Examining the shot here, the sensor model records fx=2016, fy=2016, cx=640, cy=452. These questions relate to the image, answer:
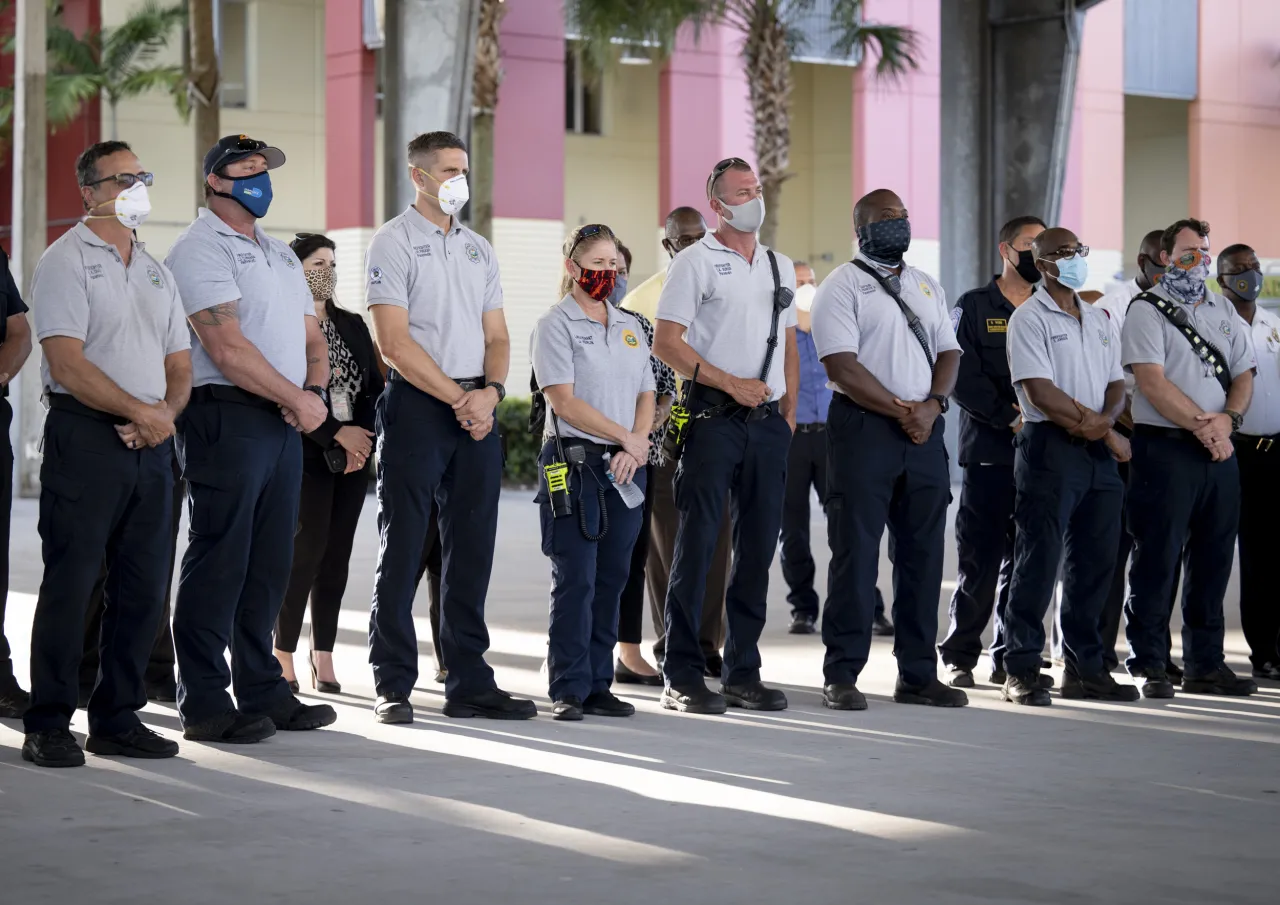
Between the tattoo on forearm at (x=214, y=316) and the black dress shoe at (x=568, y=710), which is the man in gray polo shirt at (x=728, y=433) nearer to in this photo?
the black dress shoe at (x=568, y=710)

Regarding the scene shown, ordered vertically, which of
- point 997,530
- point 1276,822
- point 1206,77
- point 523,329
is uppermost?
point 1206,77

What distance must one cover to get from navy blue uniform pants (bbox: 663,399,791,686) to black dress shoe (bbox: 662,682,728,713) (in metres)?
0.03

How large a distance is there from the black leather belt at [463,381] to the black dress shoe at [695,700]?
153 cm

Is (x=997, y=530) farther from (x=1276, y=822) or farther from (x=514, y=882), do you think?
(x=514, y=882)

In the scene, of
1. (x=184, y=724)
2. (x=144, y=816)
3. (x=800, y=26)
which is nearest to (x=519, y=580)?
(x=184, y=724)

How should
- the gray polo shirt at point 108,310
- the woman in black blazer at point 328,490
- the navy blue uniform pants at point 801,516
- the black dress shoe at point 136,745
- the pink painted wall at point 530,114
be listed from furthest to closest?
the pink painted wall at point 530,114 < the navy blue uniform pants at point 801,516 < the woman in black blazer at point 328,490 < the black dress shoe at point 136,745 < the gray polo shirt at point 108,310

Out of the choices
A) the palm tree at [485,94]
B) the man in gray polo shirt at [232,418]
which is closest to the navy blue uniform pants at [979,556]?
the man in gray polo shirt at [232,418]

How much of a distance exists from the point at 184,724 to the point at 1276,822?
3816 mm

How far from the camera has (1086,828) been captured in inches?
233

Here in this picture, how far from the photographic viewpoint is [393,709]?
7.85m

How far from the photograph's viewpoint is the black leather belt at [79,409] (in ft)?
22.5

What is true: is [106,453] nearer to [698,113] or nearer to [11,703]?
[11,703]

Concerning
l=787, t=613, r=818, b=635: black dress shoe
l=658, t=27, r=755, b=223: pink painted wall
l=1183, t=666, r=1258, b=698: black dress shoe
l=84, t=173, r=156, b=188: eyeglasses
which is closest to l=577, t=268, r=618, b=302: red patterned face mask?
l=84, t=173, r=156, b=188: eyeglasses

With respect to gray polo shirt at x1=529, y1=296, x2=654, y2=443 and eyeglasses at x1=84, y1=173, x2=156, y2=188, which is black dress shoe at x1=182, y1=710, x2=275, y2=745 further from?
eyeglasses at x1=84, y1=173, x2=156, y2=188
